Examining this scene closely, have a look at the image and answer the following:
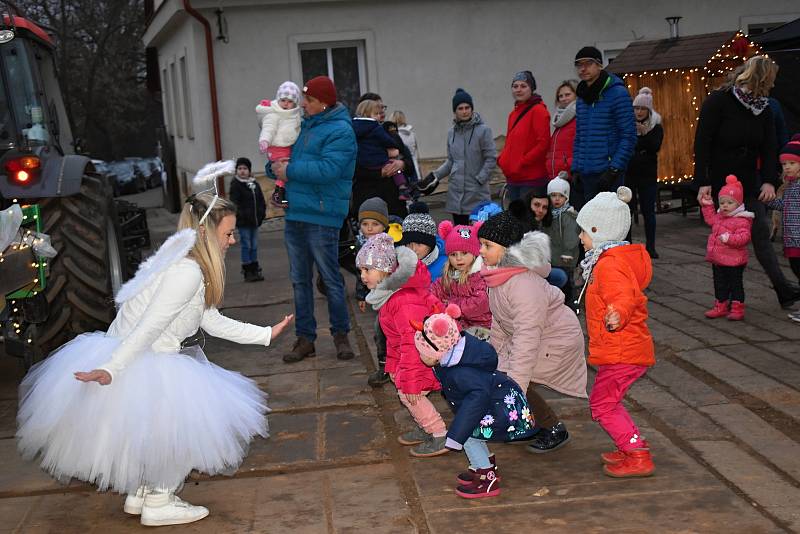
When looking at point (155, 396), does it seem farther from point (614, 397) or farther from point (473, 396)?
point (614, 397)

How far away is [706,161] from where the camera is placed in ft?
27.4

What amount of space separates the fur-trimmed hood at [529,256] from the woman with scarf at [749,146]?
351 centimetres

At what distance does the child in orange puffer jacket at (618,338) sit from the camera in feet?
15.6

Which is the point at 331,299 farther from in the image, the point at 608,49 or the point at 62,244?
the point at 608,49

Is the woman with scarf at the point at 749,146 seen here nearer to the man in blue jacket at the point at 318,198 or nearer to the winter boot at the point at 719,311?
the winter boot at the point at 719,311

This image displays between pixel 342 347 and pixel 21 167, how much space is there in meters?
2.59

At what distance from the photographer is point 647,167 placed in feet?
37.1

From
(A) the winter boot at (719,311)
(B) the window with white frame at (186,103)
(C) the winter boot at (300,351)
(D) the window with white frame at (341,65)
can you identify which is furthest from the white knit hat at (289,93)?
(B) the window with white frame at (186,103)

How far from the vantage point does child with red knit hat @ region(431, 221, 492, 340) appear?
5609mm

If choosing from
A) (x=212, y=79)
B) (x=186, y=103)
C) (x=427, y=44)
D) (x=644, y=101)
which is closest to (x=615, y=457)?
(x=644, y=101)

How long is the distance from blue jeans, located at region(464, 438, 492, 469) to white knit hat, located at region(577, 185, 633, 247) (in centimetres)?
113

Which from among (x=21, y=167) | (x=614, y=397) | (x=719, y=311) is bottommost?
(x=719, y=311)

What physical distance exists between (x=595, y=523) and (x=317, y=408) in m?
2.39

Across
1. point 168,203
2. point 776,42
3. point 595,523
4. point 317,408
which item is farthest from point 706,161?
point 168,203
